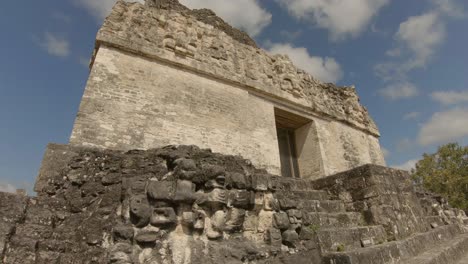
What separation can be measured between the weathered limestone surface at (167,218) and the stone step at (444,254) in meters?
0.04

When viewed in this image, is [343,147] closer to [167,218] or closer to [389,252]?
[389,252]

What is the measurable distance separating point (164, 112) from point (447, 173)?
22983mm

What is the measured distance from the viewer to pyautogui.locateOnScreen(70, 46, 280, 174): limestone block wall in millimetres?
4914

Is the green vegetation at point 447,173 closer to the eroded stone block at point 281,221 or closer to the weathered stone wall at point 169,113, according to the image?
the weathered stone wall at point 169,113

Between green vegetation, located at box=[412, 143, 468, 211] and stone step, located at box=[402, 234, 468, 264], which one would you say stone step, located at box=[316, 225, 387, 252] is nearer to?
stone step, located at box=[402, 234, 468, 264]

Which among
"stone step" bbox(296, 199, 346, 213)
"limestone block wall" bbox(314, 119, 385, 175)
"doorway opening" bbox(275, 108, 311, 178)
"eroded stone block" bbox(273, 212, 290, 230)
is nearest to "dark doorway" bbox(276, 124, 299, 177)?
"doorway opening" bbox(275, 108, 311, 178)

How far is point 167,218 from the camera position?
2379mm

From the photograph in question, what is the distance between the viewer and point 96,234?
7.97 feet

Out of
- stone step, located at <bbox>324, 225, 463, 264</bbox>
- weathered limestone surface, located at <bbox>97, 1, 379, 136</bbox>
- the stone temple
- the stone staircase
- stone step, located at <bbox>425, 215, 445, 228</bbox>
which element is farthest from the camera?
weathered limestone surface, located at <bbox>97, 1, 379, 136</bbox>

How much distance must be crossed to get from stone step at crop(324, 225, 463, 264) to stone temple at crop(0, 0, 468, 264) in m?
0.02

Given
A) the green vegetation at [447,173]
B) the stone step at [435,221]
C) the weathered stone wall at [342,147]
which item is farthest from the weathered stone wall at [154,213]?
the green vegetation at [447,173]

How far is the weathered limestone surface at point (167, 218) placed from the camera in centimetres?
235

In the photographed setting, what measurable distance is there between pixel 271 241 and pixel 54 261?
221 centimetres

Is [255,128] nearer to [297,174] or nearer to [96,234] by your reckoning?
[297,174]
